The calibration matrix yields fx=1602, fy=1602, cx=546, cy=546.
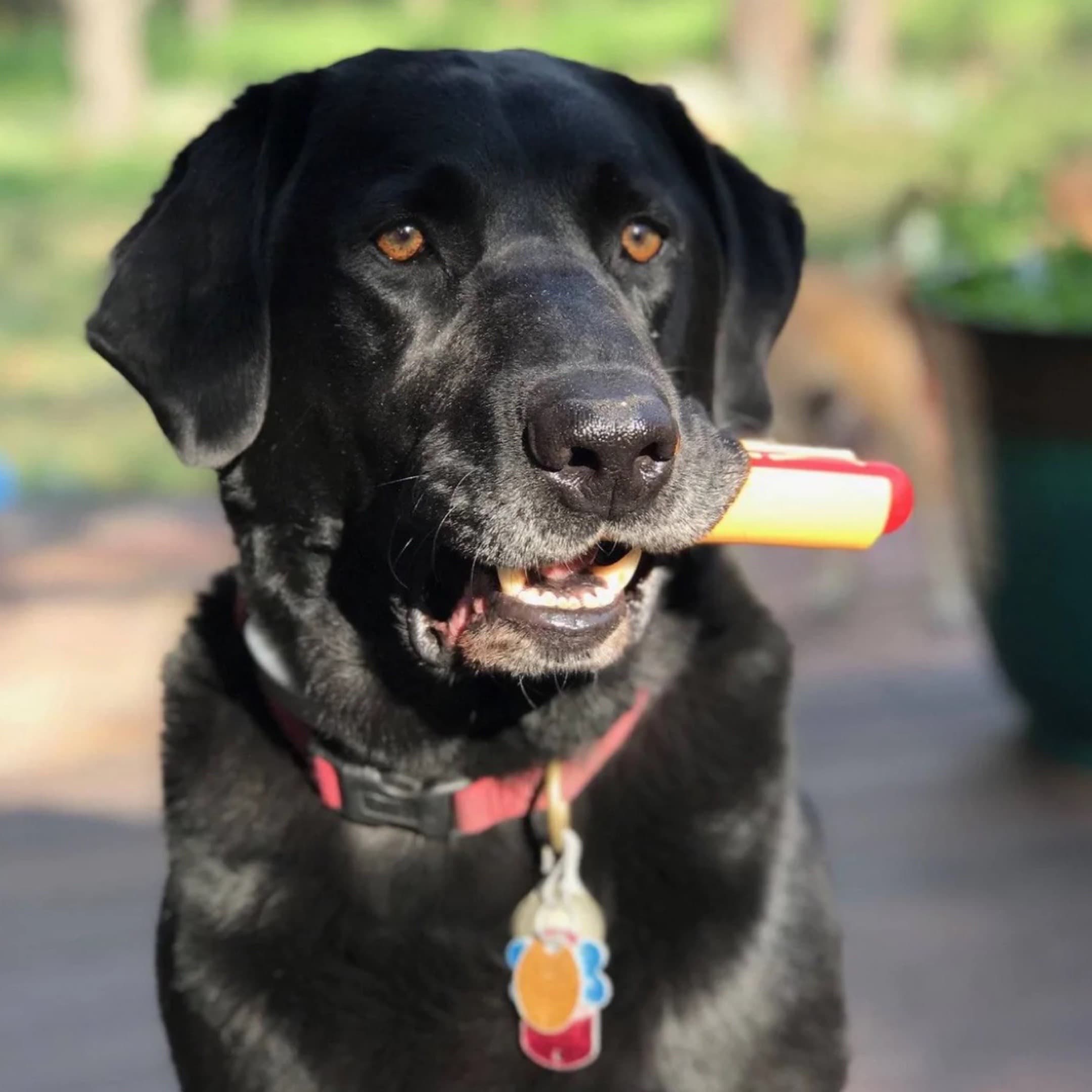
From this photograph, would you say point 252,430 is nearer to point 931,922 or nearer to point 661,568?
point 661,568

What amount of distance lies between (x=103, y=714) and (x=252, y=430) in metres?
2.24

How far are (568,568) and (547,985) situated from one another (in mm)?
496

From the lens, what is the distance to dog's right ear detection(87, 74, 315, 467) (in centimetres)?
198

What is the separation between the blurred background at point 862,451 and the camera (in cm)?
296

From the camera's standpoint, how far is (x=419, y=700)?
2045 mm

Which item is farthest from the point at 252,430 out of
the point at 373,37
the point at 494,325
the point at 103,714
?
the point at 373,37

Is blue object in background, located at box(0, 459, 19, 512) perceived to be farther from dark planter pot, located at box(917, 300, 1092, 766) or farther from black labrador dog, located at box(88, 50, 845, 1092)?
black labrador dog, located at box(88, 50, 845, 1092)

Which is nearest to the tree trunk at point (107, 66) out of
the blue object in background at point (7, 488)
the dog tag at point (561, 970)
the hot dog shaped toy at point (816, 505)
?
the blue object in background at point (7, 488)

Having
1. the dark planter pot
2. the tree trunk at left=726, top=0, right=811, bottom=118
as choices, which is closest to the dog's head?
the dark planter pot

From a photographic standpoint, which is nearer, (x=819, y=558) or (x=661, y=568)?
(x=661, y=568)

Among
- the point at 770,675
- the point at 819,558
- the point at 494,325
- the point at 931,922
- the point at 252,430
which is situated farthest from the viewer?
the point at 819,558

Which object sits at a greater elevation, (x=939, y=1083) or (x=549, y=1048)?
(x=549, y=1048)

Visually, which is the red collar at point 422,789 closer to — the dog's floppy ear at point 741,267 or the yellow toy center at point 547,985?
the yellow toy center at point 547,985

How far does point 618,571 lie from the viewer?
6.24ft
